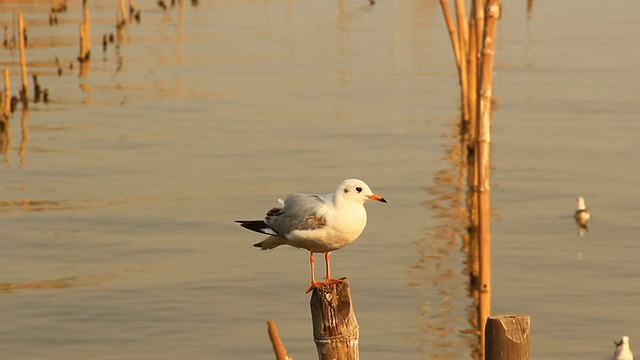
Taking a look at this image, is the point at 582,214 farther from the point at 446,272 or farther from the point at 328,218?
the point at 328,218

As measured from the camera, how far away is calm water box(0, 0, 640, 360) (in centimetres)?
1337

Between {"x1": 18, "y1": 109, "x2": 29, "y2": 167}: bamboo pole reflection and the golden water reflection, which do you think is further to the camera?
{"x1": 18, "y1": 109, "x2": 29, "y2": 167}: bamboo pole reflection

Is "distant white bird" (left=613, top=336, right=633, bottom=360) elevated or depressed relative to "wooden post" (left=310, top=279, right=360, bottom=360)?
depressed

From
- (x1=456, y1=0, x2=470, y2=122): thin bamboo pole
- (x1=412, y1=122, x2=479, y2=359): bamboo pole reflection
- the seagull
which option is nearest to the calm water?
(x1=412, y1=122, x2=479, y2=359): bamboo pole reflection

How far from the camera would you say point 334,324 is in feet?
24.0

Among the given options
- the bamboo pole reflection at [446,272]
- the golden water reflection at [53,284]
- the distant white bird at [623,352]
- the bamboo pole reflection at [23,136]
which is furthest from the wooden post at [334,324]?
the bamboo pole reflection at [23,136]

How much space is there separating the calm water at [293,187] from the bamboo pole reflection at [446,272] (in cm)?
4

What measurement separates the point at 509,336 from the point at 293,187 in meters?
12.0


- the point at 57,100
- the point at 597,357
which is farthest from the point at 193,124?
the point at 597,357

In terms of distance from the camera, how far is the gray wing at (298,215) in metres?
8.50

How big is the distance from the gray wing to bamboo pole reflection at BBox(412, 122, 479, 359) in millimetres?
4073

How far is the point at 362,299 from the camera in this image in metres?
14.1

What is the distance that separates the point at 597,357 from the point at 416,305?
2.32m

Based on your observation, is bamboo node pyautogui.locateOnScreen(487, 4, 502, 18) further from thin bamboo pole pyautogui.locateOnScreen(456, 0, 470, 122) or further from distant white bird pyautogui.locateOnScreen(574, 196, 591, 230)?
distant white bird pyautogui.locateOnScreen(574, 196, 591, 230)
